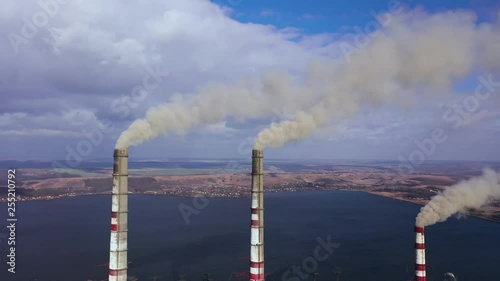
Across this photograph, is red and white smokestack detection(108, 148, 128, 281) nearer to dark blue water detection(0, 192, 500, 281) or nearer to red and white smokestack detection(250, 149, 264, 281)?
red and white smokestack detection(250, 149, 264, 281)

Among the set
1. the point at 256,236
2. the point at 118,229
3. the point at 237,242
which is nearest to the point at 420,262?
the point at 256,236

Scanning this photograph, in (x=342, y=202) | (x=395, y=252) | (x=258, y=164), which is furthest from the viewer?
(x=342, y=202)

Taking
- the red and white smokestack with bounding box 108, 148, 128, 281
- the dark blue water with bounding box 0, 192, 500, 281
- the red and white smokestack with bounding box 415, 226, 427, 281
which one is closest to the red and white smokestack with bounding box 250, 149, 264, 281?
the red and white smokestack with bounding box 108, 148, 128, 281

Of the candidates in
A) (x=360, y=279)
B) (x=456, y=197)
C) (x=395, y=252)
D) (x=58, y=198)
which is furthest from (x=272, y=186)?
(x=456, y=197)

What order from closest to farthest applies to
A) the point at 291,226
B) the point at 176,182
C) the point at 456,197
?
the point at 456,197 < the point at 291,226 < the point at 176,182

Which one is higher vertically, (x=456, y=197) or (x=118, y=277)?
(x=456, y=197)

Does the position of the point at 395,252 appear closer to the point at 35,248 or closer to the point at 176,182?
the point at 35,248

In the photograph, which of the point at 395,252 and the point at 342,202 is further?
the point at 342,202

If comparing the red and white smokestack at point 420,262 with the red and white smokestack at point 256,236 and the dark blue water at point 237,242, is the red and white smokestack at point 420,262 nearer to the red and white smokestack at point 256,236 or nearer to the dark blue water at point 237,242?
the red and white smokestack at point 256,236

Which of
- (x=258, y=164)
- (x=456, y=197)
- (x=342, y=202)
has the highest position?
(x=258, y=164)
